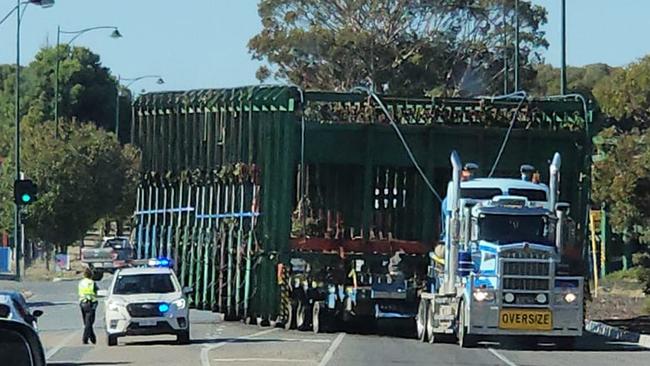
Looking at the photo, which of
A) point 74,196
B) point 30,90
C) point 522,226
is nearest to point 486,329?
point 522,226

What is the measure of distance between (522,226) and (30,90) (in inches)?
3191

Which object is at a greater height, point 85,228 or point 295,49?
point 295,49

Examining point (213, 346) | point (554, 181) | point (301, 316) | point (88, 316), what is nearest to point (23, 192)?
point (301, 316)

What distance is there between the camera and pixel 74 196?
242 ft

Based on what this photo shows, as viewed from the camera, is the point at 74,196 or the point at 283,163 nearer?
the point at 283,163

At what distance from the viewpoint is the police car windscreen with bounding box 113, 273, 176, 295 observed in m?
29.9

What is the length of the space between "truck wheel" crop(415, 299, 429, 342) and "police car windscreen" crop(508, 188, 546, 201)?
119 inches

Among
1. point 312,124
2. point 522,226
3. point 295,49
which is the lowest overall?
point 522,226

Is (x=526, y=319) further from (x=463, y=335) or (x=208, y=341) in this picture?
(x=208, y=341)

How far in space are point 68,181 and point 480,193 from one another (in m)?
47.2

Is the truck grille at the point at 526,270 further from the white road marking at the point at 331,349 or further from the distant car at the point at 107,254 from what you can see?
the distant car at the point at 107,254

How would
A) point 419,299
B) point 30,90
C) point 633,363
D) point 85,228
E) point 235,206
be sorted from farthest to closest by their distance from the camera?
1. point 30,90
2. point 85,228
3. point 235,206
4. point 419,299
5. point 633,363

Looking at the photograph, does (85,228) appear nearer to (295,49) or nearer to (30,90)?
(295,49)

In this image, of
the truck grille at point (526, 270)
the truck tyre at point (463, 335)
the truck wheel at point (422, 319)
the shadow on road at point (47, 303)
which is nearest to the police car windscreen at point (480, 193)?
the truck grille at point (526, 270)
